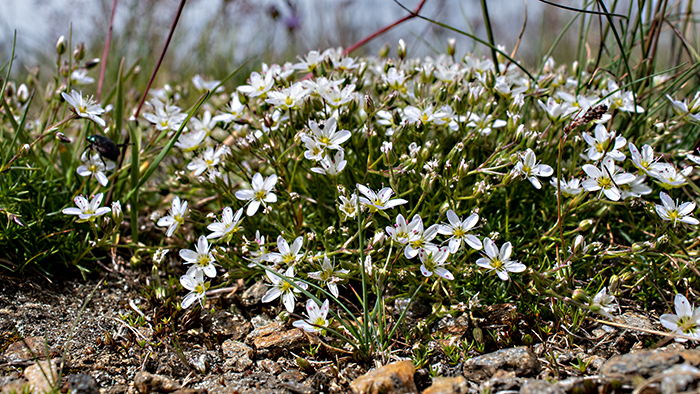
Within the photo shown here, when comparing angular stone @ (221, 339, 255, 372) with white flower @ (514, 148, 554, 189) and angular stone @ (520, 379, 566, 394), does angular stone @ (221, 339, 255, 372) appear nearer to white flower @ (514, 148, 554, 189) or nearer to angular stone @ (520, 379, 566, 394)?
angular stone @ (520, 379, 566, 394)

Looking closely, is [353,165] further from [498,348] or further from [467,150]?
[498,348]

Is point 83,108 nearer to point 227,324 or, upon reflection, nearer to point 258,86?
point 258,86

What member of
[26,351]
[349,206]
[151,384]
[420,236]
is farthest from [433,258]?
[26,351]

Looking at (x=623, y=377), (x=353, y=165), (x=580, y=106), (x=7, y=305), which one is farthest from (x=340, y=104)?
(x=7, y=305)

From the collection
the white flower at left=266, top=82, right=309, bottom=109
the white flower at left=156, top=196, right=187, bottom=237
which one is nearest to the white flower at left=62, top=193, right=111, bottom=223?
the white flower at left=156, top=196, right=187, bottom=237

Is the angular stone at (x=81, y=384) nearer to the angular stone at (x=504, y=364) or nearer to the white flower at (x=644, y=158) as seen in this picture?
the angular stone at (x=504, y=364)

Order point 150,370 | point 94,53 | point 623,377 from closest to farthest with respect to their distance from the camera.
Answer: point 623,377, point 150,370, point 94,53
